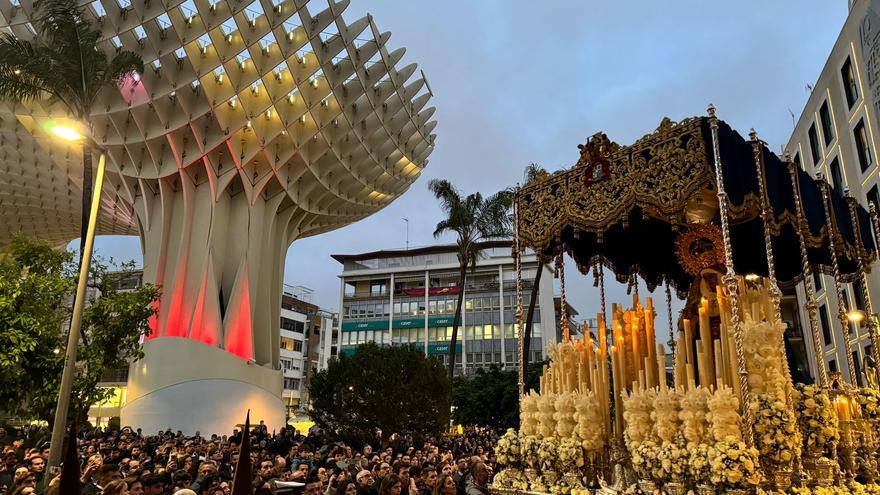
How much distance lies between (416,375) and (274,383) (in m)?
10.4

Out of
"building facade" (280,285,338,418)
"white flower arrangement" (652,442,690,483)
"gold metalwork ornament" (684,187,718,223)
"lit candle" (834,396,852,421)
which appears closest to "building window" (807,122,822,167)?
"gold metalwork ornament" (684,187,718,223)

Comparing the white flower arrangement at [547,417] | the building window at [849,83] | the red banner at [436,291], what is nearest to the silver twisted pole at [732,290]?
the white flower arrangement at [547,417]

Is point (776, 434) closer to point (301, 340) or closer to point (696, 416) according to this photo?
point (696, 416)

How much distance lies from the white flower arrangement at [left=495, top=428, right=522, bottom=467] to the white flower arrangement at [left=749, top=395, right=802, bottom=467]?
3.68 meters

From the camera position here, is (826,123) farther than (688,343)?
Yes

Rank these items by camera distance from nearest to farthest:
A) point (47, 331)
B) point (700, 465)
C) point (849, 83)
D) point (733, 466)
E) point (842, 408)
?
point (733, 466)
point (700, 465)
point (842, 408)
point (47, 331)
point (849, 83)

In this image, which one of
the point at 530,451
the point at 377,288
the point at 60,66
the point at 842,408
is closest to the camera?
the point at 842,408

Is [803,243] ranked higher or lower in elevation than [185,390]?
higher

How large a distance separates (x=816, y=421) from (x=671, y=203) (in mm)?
3462

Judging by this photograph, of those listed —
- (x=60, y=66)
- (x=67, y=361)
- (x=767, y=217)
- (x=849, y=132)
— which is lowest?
(x=67, y=361)

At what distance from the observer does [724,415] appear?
725 centimetres

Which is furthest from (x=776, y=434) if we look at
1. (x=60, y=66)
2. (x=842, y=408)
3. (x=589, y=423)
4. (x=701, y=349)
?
(x=60, y=66)

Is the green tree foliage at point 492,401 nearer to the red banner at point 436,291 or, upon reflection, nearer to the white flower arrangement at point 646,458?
the white flower arrangement at point 646,458

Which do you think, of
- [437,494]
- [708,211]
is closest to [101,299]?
[437,494]
